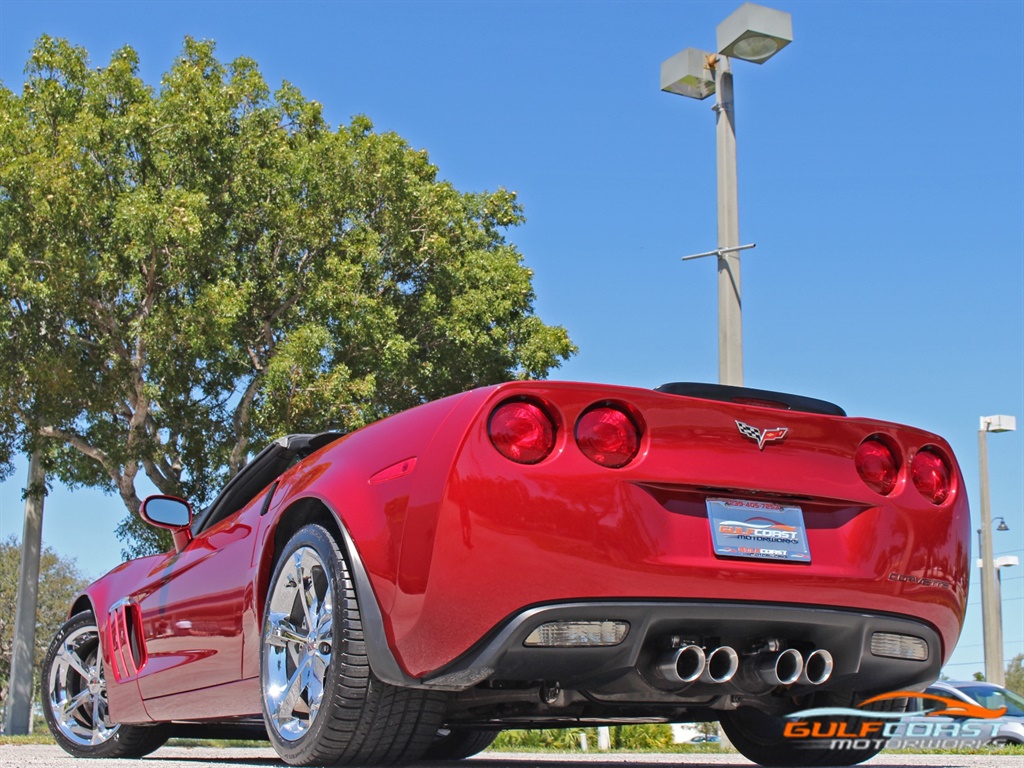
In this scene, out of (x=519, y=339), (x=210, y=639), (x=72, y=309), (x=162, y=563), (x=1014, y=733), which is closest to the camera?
(x=210, y=639)

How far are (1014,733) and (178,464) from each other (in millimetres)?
12217

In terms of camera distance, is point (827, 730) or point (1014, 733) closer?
point (827, 730)

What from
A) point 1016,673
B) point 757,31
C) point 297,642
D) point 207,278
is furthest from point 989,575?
point 1016,673

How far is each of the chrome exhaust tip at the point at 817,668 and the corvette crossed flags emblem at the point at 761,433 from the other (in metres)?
0.61

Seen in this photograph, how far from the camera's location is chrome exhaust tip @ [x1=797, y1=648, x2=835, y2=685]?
360cm

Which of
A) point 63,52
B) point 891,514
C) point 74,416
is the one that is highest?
point 63,52

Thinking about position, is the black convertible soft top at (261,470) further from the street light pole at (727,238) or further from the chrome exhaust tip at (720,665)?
the street light pole at (727,238)

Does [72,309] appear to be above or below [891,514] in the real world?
above

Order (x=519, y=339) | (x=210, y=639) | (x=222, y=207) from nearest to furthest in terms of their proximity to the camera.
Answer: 1. (x=210, y=639)
2. (x=222, y=207)
3. (x=519, y=339)

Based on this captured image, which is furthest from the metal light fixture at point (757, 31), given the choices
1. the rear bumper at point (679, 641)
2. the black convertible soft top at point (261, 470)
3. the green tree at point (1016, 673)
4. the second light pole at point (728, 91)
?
the green tree at point (1016, 673)

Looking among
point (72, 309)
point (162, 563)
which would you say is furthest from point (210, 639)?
point (72, 309)

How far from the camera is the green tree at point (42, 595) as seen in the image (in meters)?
50.1

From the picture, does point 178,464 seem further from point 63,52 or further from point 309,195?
point 63,52

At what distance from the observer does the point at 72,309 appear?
Result: 56.9 feet
